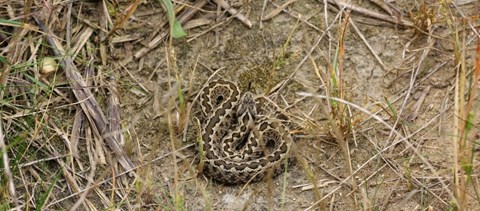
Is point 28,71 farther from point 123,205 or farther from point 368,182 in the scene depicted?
point 368,182

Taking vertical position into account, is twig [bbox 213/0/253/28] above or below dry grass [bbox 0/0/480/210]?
above

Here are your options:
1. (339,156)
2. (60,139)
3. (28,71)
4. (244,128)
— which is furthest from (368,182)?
(28,71)

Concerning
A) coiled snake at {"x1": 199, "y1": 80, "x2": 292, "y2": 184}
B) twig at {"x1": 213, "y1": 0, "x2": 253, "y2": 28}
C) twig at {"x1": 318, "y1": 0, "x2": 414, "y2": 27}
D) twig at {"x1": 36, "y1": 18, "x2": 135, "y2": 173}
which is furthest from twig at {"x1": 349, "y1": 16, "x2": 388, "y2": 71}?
twig at {"x1": 36, "y1": 18, "x2": 135, "y2": 173}

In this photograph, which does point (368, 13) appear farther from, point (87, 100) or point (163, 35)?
point (87, 100)

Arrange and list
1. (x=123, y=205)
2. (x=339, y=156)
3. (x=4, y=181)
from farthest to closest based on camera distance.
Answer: (x=339, y=156), (x=123, y=205), (x=4, y=181)

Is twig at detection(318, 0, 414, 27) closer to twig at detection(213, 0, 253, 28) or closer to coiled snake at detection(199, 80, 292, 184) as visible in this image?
twig at detection(213, 0, 253, 28)

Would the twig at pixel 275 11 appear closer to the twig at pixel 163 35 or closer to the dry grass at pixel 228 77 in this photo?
→ the dry grass at pixel 228 77

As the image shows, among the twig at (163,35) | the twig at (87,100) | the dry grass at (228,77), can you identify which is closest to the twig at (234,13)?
the dry grass at (228,77)
